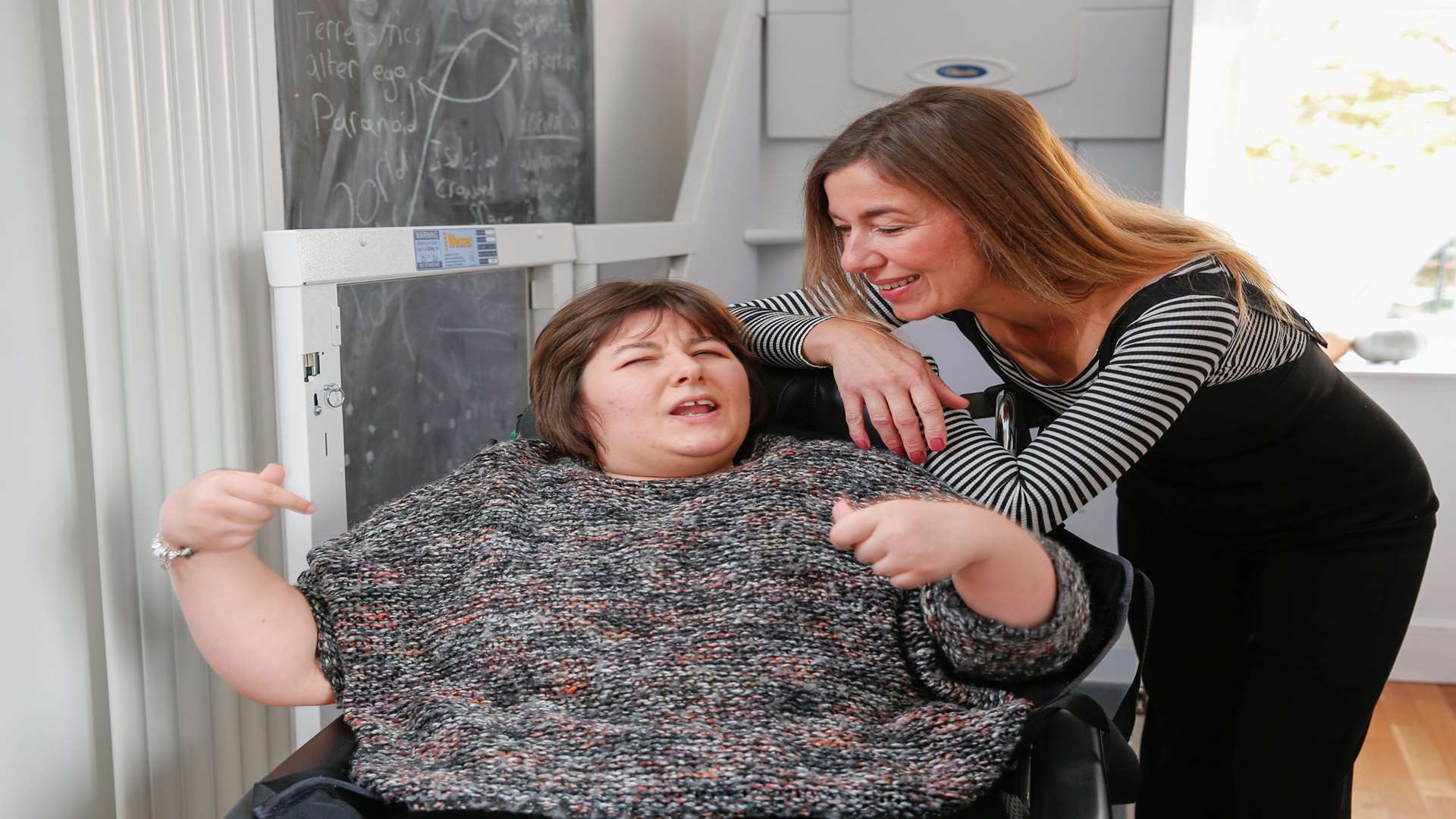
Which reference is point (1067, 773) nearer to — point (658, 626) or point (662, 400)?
point (658, 626)

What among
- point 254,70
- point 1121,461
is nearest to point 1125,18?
point 1121,461

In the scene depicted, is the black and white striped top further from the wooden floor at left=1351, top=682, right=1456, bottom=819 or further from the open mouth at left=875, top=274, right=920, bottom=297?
the wooden floor at left=1351, top=682, right=1456, bottom=819

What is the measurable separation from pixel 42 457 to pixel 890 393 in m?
0.83

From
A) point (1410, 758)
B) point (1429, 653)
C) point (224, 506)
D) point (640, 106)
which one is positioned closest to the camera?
point (224, 506)

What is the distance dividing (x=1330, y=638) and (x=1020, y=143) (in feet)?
2.24

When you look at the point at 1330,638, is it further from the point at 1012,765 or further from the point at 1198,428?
the point at 1012,765

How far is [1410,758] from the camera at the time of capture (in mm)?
2373

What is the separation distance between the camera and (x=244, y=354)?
135cm

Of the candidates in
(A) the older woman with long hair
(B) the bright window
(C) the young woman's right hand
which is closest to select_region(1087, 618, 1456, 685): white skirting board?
(B) the bright window

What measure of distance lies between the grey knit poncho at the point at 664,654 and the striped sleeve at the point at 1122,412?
0.09 m

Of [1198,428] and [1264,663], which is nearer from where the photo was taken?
[1198,428]

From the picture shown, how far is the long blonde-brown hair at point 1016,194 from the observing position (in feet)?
4.19

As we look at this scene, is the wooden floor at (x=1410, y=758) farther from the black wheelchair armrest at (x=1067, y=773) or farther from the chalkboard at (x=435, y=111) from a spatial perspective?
the chalkboard at (x=435, y=111)

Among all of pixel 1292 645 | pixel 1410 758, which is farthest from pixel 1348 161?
pixel 1292 645
